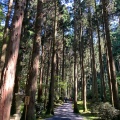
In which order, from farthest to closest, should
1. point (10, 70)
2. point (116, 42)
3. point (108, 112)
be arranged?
point (116, 42)
point (108, 112)
point (10, 70)

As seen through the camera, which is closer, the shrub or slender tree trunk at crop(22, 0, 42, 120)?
slender tree trunk at crop(22, 0, 42, 120)

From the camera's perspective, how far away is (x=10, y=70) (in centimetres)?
606

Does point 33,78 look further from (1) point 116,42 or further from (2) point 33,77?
(1) point 116,42

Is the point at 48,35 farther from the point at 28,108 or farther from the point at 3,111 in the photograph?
the point at 3,111

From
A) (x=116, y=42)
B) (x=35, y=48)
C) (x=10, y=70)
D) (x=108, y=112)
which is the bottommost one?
(x=108, y=112)

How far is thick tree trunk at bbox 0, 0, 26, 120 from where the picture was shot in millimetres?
5705

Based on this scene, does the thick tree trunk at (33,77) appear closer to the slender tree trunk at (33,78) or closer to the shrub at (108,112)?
the slender tree trunk at (33,78)

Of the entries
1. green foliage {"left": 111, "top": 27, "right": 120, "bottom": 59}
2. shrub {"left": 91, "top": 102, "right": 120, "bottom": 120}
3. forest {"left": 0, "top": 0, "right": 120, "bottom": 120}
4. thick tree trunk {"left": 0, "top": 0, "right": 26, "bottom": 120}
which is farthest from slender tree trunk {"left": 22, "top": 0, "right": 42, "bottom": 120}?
green foliage {"left": 111, "top": 27, "right": 120, "bottom": 59}

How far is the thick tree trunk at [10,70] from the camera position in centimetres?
571

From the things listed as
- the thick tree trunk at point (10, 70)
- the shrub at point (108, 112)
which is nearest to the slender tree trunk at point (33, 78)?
the thick tree trunk at point (10, 70)

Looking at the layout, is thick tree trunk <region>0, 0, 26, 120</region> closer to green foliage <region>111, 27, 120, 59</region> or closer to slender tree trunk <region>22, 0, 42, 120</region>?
slender tree trunk <region>22, 0, 42, 120</region>

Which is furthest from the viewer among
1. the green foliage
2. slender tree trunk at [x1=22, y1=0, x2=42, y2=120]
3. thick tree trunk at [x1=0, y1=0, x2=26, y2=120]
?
the green foliage

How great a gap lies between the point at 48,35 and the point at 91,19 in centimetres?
607

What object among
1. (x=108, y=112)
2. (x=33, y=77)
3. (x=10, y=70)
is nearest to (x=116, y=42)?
(x=108, y=112)
